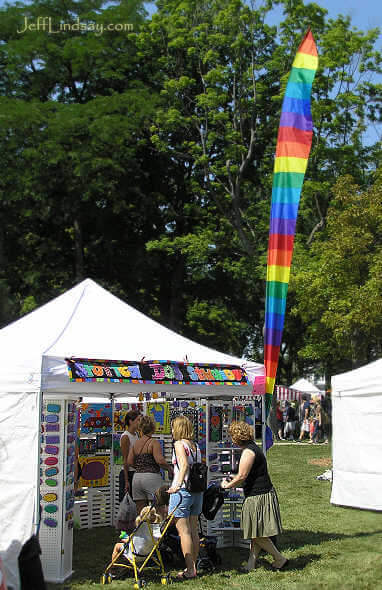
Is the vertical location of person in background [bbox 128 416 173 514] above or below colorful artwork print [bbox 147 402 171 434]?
below

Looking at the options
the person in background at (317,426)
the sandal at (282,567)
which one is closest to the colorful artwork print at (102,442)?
the sandal at (282,567)

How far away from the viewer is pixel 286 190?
31.1ft

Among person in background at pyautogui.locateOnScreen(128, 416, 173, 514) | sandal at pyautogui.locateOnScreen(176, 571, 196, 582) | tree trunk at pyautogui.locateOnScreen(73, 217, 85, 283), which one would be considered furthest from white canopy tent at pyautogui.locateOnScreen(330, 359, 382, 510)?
tree trunk at pyautogui.locateOnScreen(73, 217, 85, 283)

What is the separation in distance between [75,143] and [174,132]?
4.36 meters

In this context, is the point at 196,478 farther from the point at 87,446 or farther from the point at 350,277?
the point at 350,277

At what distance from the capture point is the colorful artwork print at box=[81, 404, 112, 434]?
10.5 meters

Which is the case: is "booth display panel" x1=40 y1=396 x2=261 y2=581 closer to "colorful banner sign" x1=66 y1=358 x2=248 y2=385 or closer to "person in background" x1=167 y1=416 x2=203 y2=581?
"colorful banner sign" x1=66 y1=358 x2=248 y2=385

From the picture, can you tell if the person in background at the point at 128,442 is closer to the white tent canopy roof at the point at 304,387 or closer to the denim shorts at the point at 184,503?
the denim shorts at the point at 184,503

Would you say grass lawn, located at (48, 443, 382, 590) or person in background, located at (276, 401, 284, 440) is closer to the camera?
grass lawn, located at (48, 443, 382, 590)

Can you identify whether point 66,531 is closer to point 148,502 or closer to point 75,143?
point 148,502

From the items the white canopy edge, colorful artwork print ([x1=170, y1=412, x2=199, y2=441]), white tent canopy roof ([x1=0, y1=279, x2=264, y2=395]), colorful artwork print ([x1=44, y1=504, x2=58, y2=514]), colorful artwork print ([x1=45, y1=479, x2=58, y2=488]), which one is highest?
white tent canopy roof ([x1=0, y1=279, x2=264, y2=395])

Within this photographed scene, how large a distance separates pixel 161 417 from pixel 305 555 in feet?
11.6

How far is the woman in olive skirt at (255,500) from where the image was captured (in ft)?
23.5

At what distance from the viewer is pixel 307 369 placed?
56.5 m
